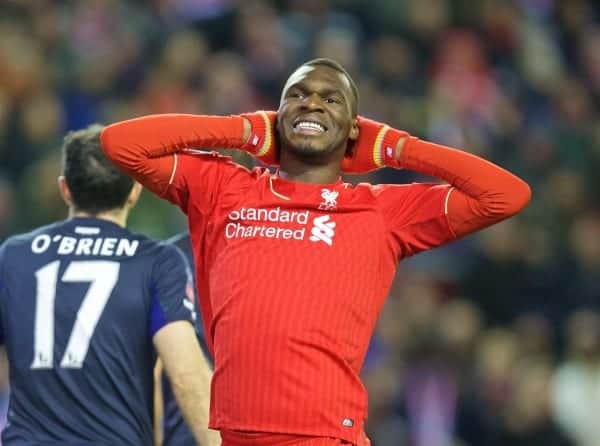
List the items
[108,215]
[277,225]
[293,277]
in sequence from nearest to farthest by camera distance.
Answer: [293,277] < [277,225] < [108,215]

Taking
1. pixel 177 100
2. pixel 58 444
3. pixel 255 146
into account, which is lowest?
pixel 58 444

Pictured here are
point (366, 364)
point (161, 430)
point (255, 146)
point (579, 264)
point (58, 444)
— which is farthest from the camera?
point (579, 264)

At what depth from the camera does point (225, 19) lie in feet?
36.8

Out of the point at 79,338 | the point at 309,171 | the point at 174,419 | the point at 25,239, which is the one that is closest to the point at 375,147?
the point at 309,171

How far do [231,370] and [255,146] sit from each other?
0.78 m

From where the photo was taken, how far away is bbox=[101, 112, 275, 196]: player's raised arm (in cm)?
458

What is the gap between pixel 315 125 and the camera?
15.0 feet

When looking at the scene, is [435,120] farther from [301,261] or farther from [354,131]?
[301,261]

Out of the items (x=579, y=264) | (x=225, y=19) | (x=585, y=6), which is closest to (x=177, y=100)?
(x=225, y=19)

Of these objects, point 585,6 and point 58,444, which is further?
point 585,6

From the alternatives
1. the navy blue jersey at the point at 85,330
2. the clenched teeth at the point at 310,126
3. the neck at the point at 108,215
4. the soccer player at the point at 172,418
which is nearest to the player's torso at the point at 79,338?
the navy blue jersey at the point at 85,330

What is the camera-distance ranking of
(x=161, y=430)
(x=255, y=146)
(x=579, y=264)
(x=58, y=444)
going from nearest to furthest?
(x=255, y=146) → (x=58, y=444) → (x=161, y=430) → (x=579, y=264)

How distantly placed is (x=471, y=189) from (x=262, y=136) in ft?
2.32

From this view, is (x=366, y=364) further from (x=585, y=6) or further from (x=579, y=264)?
(x=585, y=6)
